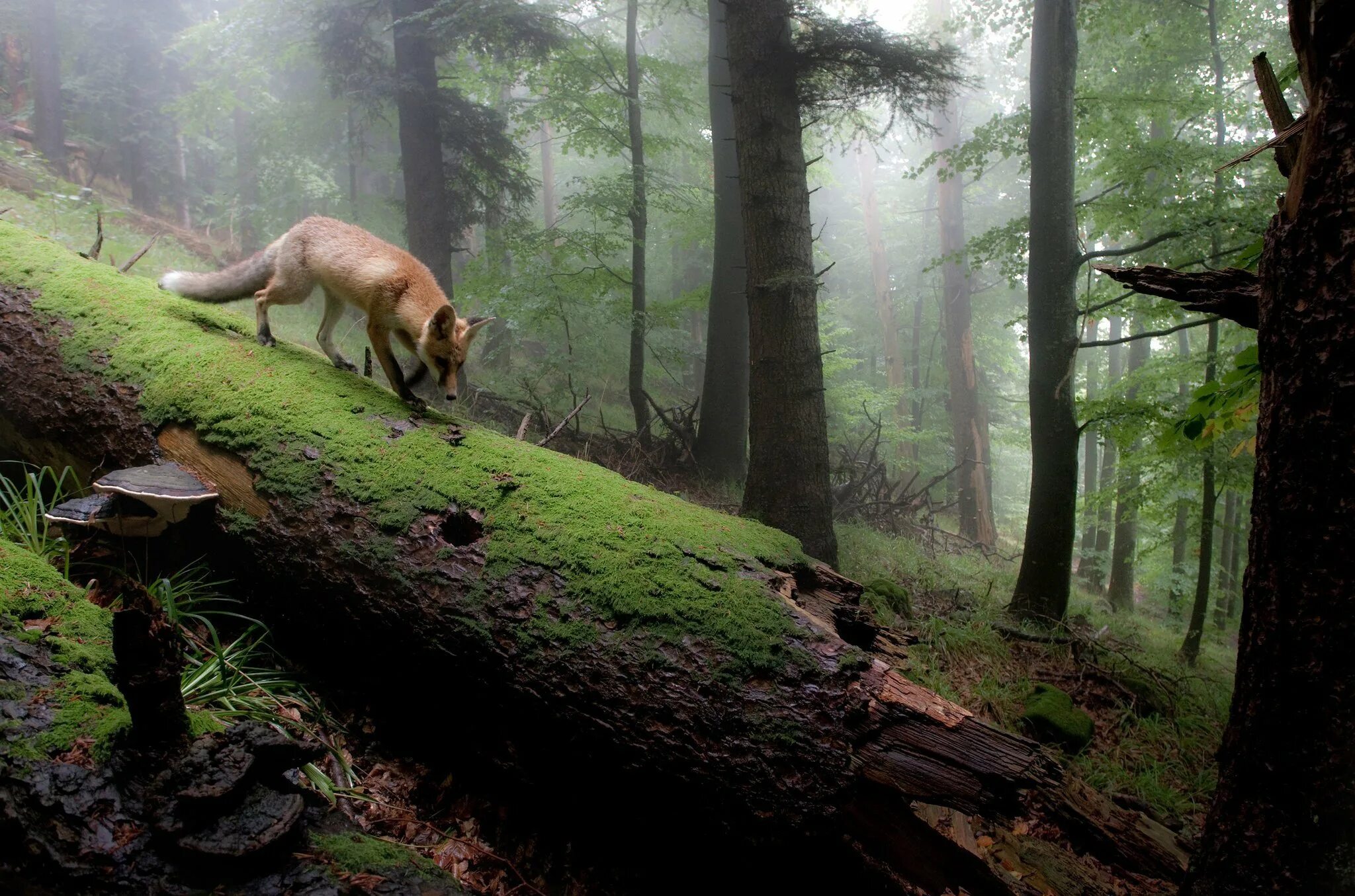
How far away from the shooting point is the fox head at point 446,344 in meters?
3.50

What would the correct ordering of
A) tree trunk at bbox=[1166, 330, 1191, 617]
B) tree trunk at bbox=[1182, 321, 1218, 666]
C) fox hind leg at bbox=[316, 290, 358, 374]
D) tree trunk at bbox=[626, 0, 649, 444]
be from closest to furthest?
1. fox hind leg at bbox=[316, 290, 358, 374]
2. tree trunk at bbox=[1182, 321, 1218, 666]
3. tree trunk at bbox=[626, 0, 649, 444]
4. tree trunk at bbox=[1166, 330, 1191, 617]

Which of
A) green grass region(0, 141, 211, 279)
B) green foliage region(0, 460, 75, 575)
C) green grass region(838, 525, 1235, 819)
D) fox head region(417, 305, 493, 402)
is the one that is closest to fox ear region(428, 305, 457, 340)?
fox head region(417, 305, 493, 402)

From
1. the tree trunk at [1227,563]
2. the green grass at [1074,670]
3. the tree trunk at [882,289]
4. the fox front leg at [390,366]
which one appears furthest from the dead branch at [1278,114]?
the tree trunk at [882,289]

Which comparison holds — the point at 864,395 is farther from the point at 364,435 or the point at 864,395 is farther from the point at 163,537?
the point at 163,537

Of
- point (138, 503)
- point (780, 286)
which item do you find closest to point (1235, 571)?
point (780, 286)

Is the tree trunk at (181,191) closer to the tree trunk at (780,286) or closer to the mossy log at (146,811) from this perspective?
the tree trunk at (780,286)

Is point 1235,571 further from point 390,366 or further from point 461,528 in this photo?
point 390,366

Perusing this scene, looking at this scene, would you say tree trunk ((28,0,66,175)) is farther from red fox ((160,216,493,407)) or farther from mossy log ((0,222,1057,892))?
mossy log ((0,222,1057,892))

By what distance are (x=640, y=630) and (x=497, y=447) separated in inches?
58.0

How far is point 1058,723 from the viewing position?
4.27 metres

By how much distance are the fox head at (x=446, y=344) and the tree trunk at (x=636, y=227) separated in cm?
442

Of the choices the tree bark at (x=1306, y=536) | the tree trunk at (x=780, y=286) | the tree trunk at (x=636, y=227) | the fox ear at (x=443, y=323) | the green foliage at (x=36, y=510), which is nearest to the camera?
the tree bark at (x=1306, y=536)

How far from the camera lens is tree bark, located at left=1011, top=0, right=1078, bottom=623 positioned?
5.75 metres

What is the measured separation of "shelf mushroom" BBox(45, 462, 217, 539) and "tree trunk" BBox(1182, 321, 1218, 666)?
320 inches
